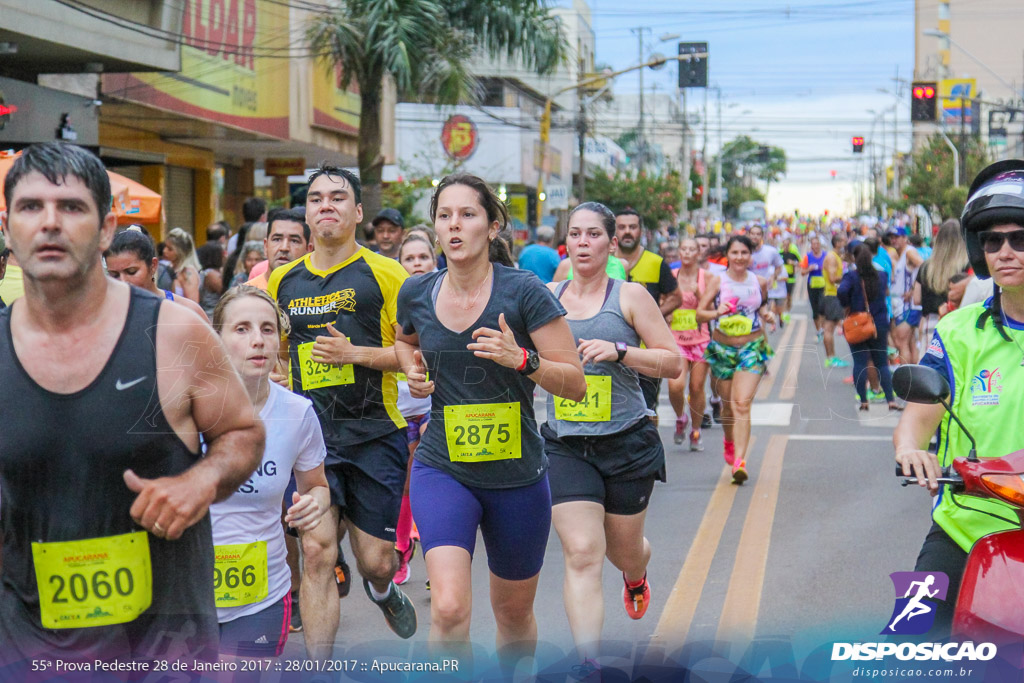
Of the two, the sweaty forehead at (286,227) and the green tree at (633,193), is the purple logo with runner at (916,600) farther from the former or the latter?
the green tree at (633,193)

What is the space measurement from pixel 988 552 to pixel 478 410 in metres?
1.88

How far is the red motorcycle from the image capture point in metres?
3.04

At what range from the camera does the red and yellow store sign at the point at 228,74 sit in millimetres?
18625

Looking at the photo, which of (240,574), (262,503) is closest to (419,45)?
(262,503)

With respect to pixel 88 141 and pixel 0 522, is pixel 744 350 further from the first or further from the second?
pixel 88 141

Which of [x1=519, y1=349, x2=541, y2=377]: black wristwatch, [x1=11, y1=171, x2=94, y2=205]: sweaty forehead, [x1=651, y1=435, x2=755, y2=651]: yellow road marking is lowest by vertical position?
[x1=651, y1=435, x2=755, y2=651]: yellow road marking

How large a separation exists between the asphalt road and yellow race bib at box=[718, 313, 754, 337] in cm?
85

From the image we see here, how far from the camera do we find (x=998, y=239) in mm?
3543

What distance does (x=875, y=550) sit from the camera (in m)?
7.57

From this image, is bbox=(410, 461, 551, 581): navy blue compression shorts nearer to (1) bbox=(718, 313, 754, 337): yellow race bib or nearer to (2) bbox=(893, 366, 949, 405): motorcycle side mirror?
(2) bbox=(893, 366, 949, 405): motorcycle side mirror

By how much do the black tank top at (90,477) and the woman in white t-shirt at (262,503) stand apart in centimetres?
86

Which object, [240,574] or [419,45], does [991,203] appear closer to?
[240,574]

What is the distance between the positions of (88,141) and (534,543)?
14.0 meters

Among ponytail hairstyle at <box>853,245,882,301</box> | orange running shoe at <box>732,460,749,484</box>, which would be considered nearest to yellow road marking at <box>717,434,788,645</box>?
orange running shoe at <box>732,460,749,484</box>
